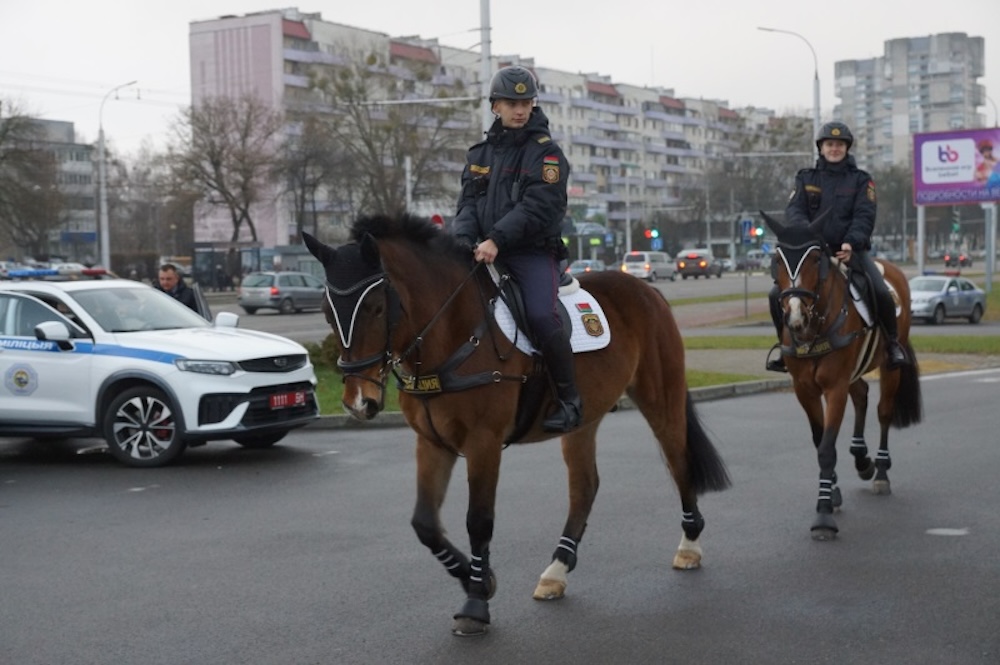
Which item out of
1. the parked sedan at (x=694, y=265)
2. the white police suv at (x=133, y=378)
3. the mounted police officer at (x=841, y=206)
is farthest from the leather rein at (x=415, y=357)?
the parked sedan at (x=694, y=265)

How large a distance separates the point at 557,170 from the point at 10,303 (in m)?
8.33

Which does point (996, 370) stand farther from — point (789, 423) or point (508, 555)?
point (508, 555)

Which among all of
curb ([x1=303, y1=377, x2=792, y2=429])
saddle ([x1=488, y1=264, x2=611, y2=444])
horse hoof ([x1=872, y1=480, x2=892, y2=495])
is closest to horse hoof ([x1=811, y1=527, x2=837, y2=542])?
horse hoof ([x1=872, y1=480, x2=892, y2=495])

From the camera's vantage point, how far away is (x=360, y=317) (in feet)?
19.3

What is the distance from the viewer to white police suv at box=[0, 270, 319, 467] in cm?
1216

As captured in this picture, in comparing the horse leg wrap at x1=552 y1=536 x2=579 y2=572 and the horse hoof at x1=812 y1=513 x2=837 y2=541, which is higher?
the horse leg wrap at x1=552 y1=536 x2=579 y2=572

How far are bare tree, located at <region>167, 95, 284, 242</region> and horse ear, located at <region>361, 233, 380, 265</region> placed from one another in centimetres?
6826

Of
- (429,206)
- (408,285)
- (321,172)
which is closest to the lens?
(408,285)

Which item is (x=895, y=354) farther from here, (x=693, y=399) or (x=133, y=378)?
(x=133, y=378)

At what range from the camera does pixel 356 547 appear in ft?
27.5

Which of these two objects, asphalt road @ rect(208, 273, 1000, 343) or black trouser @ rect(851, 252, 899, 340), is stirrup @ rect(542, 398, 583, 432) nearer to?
black trouser @ rect(851, 252, 899, 340)

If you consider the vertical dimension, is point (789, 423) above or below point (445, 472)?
below

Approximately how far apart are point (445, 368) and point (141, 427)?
268 inches

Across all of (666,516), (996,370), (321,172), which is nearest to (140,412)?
(666,516)
